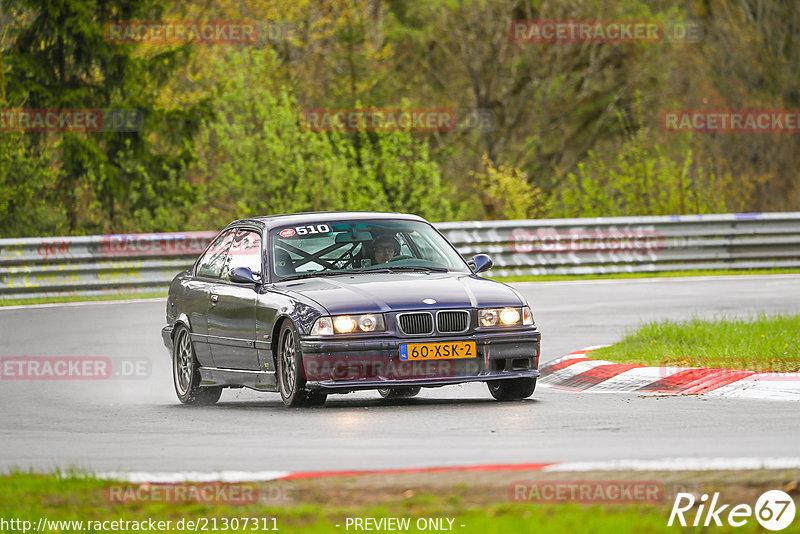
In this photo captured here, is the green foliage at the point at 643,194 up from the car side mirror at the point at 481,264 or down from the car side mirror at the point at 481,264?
down

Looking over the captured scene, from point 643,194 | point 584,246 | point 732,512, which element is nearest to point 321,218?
point 732,512

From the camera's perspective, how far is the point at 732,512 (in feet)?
20.6

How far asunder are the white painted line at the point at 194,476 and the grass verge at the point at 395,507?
15 centimetres

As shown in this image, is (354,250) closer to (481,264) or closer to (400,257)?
(400,257)

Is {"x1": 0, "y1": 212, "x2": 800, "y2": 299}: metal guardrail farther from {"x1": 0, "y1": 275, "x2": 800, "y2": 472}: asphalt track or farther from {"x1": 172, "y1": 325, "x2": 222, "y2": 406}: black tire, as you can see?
{"x1": 172, "y1": 325, "x2": 222, "y2": 406}: black tire

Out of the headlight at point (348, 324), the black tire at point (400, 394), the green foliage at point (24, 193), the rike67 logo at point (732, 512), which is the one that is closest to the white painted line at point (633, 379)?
the black tire at point (400, 394)

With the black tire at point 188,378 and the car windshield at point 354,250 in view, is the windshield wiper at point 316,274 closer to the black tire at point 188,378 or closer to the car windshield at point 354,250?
the car windshield at point 354,250

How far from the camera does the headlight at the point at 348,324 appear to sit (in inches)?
439

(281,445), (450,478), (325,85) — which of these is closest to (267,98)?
(325,85)

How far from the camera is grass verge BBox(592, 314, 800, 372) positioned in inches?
507

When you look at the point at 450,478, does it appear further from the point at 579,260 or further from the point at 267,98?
the point at 267,98

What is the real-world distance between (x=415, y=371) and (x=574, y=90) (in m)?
38.3

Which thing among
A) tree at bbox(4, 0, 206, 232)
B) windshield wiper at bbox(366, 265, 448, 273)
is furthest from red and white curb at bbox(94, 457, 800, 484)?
tree at bbox(4, 0, 206, 232)

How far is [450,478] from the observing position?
720 centimetres
